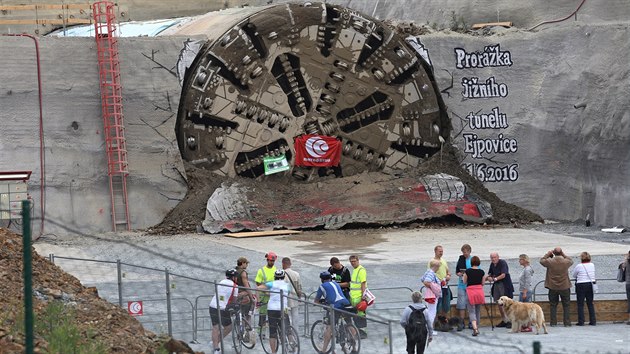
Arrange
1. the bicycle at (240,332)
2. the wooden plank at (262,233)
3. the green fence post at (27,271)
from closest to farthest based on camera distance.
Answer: the green fence post at (27,271)
the bicycle at (240,332)
the wooden plank at (262,233)

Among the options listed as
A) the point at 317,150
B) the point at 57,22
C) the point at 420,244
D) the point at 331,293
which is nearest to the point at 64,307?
the point at 331,293

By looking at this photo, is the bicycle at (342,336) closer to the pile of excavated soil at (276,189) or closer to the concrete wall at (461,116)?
the pile of excavated soil at (276,189)

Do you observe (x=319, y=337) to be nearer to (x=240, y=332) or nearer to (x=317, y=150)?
(x=240, y=332)

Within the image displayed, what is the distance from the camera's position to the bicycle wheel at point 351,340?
1673 cm

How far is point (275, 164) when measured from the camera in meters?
34.0

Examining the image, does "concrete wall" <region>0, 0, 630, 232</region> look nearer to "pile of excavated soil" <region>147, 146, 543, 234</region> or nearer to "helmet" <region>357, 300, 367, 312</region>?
"pile of excavated soil" <region>147, 146, 543, 234</region>

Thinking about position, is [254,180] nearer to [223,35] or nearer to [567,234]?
[223,35]

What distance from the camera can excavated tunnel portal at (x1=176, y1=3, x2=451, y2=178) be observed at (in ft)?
109

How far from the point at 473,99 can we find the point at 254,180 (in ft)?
20.8

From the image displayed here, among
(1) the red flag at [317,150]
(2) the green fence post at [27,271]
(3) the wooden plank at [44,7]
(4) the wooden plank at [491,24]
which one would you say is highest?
(3) the wooden plank at [44,7]

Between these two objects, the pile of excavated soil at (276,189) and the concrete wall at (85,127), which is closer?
the concrete wall at (85,127)

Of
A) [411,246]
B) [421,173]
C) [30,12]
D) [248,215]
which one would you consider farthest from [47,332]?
[30,12]

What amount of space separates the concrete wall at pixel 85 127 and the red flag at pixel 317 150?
3.30 metres

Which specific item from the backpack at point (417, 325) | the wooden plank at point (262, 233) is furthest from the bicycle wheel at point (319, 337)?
the wooden plank at point (262, 233)
